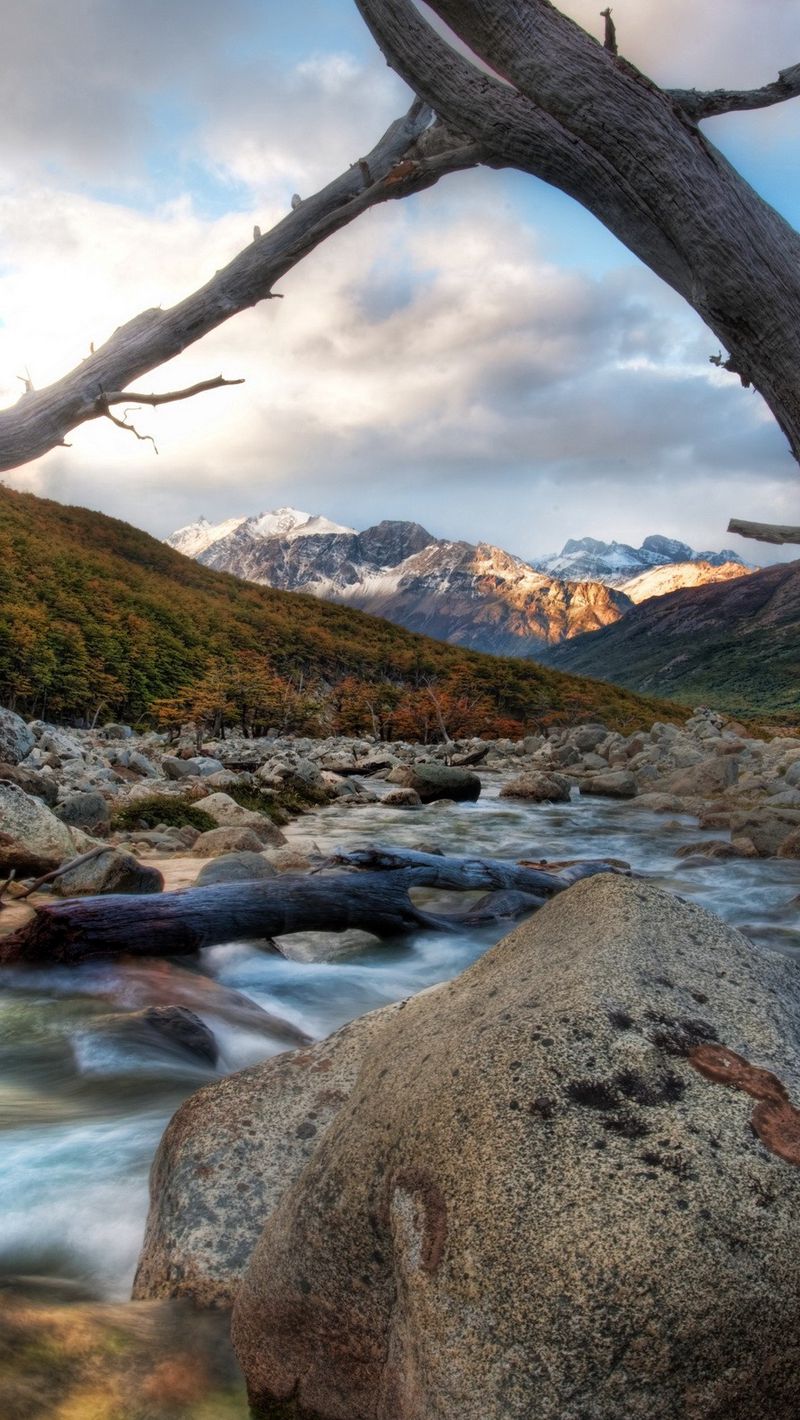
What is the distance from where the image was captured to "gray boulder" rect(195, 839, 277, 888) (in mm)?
6625

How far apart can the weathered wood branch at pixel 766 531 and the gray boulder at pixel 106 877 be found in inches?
200

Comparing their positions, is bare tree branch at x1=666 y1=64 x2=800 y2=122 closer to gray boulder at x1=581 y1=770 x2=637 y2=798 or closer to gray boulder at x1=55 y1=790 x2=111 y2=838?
gray boulder at x1=55 y1=790 x2=111 y2=838

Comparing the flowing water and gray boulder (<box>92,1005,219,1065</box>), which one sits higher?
gray boulder (<box>92,1005,219,1065</box>)

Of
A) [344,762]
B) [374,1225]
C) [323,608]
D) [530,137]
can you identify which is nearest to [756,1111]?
[374,1225]

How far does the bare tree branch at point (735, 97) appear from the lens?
3051mm

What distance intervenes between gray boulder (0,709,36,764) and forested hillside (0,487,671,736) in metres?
14.6

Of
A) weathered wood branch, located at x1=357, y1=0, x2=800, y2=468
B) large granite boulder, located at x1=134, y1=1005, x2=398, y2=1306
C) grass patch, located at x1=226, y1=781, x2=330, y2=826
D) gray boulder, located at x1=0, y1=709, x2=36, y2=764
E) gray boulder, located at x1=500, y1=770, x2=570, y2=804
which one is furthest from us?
gray boulder, located at x1=500, y1=770, x2=570, y2=804

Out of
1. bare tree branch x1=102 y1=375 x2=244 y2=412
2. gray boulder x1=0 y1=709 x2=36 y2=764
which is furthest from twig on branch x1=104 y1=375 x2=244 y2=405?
gray boulder x1=0 y1=709 x2=36 y2=764

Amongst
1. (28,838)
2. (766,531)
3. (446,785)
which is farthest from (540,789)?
(766,531)

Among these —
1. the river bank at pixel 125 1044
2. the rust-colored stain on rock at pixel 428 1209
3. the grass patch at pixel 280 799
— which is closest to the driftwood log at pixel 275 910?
the river bank at pixel 125 1044

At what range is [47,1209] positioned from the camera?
2857 millimetres

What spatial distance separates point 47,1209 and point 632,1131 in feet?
7.32

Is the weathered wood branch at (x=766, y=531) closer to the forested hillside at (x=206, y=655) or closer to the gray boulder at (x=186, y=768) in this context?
the gray boulder at (x=186, y=768)

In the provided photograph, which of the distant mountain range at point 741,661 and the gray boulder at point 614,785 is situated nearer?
the gray boulder at point 614,785
